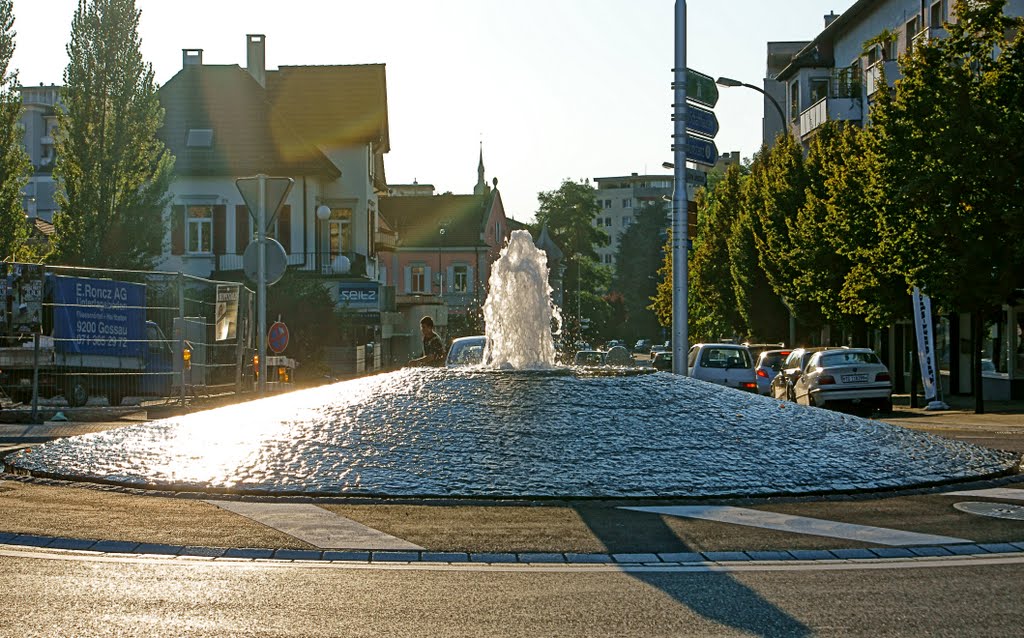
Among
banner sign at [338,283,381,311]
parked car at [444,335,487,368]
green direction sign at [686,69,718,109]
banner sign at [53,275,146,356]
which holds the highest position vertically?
green direction sign at [686,69,718,109]

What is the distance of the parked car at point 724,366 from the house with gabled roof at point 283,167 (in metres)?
21.6

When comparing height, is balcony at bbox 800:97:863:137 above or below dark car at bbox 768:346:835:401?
above

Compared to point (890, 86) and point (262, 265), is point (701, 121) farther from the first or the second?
point (890, 86)

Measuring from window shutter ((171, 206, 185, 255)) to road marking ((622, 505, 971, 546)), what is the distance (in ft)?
155

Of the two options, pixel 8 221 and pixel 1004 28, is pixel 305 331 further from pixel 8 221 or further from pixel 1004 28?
pixel 1004 28

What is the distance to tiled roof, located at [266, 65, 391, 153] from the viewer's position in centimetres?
6131

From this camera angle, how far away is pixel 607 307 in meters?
149

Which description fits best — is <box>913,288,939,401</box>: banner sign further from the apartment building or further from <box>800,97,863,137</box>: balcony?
<box>800,97,863,137</box>: balcony

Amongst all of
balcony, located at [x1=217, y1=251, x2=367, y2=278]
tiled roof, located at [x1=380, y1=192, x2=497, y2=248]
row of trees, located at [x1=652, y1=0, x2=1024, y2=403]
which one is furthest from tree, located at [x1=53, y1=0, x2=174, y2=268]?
tiled roof, located at [x1=380, y1=192, x2=497, y2=248]

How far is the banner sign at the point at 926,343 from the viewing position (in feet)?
110

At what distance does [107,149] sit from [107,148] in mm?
32

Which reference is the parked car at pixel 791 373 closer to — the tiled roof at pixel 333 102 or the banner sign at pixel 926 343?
the banner sign at pixel 926 343

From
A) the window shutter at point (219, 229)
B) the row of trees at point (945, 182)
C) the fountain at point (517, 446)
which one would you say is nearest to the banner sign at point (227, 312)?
the fountain at point (517, 446)

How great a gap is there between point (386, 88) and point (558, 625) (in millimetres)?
59930
